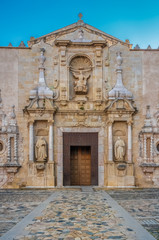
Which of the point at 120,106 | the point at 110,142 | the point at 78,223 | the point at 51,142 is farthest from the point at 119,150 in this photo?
the point at 78,223

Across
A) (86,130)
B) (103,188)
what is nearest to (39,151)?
(86,130)

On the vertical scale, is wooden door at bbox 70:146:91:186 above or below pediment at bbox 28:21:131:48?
below

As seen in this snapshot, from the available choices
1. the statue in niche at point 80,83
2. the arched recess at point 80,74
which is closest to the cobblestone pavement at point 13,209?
the statue in niche at point 80,83

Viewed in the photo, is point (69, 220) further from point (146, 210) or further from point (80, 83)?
point (80, 83)

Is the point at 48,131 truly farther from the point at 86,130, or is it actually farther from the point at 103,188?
the point at 103,188

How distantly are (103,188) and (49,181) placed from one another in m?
2.84

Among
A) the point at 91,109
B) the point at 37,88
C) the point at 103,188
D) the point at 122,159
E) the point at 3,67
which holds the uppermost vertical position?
the point at 3,67

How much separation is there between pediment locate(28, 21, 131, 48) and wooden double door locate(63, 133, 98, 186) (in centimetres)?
536

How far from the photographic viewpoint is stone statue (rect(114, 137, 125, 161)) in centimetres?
1645

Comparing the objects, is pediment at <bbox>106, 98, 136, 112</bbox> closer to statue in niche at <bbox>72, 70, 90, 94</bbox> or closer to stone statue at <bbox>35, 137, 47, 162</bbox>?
statue in niche at <bbox>72, 70, 90, 94</bbox>

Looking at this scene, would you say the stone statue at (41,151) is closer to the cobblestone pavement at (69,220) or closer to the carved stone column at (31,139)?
Answer: the carved stone column at (31,139)

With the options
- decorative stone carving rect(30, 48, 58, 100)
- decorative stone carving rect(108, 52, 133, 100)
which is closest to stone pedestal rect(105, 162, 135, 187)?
decorative stone carving rect(108, 52, 133, 100)

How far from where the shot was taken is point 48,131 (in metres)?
16.9

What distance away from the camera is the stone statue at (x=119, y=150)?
16453mm
